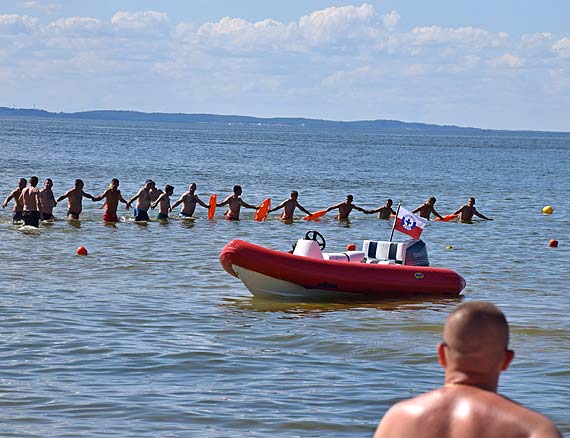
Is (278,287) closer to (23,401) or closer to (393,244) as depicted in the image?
(393,244)

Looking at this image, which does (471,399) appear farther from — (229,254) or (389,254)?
(389,254)

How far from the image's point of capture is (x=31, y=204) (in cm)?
2194

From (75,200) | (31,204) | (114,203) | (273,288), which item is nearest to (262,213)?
(114,203)

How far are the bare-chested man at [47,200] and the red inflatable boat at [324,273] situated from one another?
9330mm

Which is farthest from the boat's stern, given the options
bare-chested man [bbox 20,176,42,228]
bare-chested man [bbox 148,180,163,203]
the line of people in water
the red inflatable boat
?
bare-chested man [bbox 148,180,163,203]

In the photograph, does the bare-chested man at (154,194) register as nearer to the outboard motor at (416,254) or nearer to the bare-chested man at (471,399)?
the outboard motor at (416,254)

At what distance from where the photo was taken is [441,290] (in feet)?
49.0

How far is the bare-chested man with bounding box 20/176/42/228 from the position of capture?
71.7 feet

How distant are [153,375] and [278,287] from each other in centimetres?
462

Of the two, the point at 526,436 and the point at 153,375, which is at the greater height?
the point at 526,436

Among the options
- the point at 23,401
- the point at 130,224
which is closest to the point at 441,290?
the point at 23,401

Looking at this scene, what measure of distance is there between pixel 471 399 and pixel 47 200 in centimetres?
2060

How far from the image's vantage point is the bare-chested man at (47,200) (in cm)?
2250

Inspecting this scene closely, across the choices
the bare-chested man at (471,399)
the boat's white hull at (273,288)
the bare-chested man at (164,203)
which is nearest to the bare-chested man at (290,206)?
the bare-chested man at (164,203)
